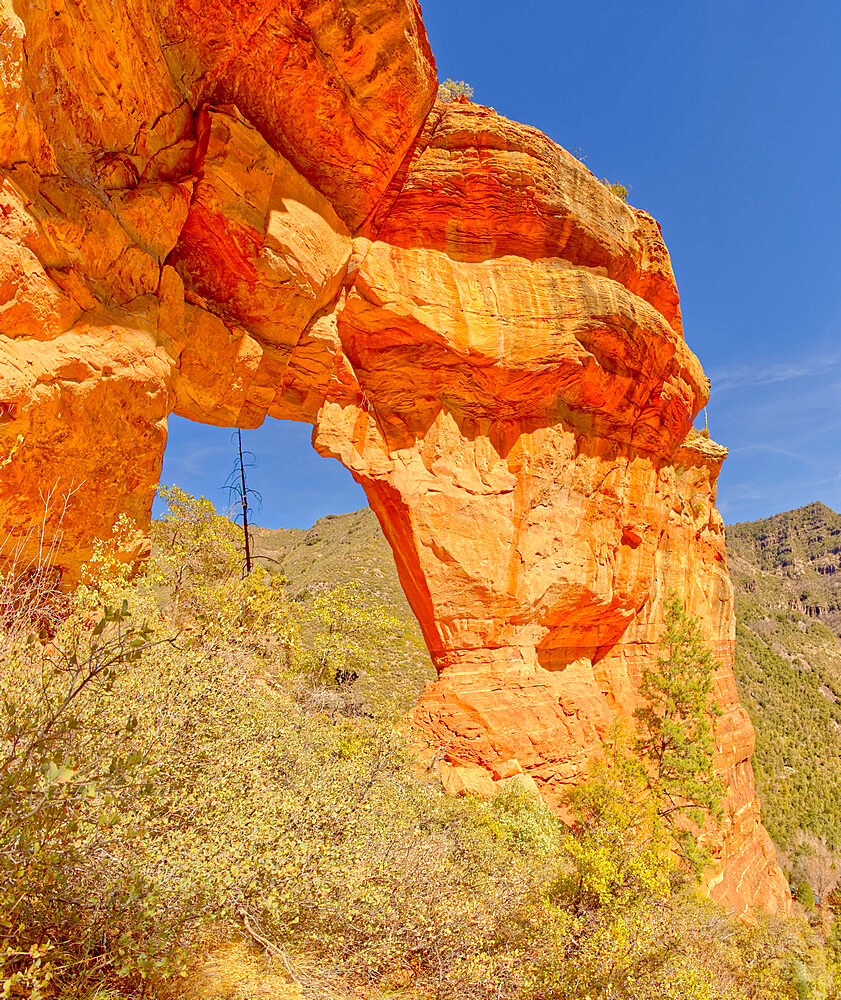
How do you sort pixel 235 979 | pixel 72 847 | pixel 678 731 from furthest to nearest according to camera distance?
pixel 678 731 → pixel 235 979 → pixel 72 847

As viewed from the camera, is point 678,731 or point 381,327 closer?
point 381,327

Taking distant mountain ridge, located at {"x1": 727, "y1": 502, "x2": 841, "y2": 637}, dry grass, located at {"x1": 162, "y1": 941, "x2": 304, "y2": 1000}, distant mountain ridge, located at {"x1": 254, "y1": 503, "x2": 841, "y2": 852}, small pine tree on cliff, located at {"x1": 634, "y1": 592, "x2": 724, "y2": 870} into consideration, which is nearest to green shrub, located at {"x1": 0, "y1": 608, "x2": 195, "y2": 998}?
dry grass, located at {"x1": 162, "y1": 941, "x2": 304, "y2": 1000}

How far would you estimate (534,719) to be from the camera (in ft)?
38.8

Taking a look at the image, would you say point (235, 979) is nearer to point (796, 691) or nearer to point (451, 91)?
point (451, 91)

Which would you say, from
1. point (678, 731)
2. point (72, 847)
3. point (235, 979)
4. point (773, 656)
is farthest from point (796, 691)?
point (72, 847)

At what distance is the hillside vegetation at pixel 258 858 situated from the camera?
114 inches

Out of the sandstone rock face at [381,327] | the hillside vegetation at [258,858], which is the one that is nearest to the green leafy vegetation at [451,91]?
the sandstone rock face at [381,327]

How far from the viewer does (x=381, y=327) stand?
11.4 m

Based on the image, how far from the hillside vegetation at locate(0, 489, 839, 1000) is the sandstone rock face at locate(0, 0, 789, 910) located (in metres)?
2.04

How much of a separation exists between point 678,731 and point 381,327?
1273 centimetres

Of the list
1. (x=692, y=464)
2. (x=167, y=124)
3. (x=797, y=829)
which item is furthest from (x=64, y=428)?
(x=797, y=829)

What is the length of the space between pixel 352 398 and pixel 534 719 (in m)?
8.09

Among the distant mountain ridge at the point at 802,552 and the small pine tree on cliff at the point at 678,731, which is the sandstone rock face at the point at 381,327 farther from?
the distant mountain ridge at the point at 802,552

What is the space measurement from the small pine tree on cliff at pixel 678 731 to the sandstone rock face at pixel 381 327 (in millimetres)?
782
